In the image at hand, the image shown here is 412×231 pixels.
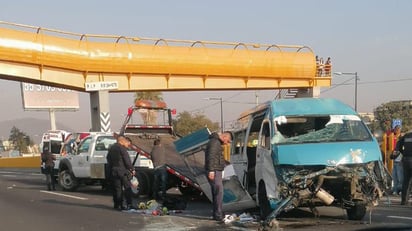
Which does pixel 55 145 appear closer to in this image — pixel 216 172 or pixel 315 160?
pixel 216 172

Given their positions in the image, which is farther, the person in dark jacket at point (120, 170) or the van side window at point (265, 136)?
the person in dark jacket at point (120, 170)

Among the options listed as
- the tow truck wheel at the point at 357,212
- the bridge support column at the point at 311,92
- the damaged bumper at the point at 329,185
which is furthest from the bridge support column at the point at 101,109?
the damaged bumper at the point at 329,185

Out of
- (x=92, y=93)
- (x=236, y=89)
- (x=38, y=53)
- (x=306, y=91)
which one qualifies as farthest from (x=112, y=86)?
(x=306, y=91)

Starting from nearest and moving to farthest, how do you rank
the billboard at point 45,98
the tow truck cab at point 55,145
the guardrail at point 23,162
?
the tow truck cab at point 55,145 → the guardrail at point 23,162 → the billboard at point 45,98

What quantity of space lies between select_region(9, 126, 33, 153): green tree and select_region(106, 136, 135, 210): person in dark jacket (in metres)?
113

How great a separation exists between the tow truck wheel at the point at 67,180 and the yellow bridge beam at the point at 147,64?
8141 millimetres

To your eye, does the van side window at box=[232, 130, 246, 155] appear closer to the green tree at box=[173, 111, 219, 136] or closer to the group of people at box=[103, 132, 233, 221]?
the group of people at box=[103, 132, 233, 221]

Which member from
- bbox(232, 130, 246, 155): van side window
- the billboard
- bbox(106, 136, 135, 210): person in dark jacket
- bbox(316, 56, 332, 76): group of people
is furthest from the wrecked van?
the billboard

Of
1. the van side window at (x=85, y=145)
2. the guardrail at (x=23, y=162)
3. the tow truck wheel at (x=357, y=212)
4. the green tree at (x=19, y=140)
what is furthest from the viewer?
the green tree at (x=19, y=140)

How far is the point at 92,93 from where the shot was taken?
28.1 meters

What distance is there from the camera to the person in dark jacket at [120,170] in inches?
483

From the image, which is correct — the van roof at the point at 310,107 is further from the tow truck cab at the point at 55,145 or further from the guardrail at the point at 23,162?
the guardrail at the point at 23,162

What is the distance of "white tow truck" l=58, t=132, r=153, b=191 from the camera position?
55.3 feet

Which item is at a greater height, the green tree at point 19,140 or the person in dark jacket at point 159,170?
the person in dark jacket at point 159,170
